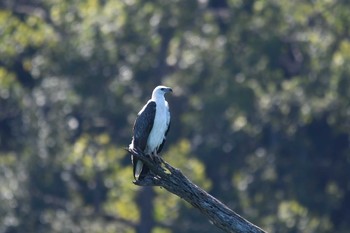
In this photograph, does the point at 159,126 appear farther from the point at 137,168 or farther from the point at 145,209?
the point at 145,209

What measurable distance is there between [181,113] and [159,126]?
15660 mm

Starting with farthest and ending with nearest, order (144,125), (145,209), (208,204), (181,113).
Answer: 1. (181,113)
2. (145,209)
3. (144,125)
4. (208,204)

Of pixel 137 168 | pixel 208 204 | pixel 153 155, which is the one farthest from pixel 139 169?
pixel 208 204

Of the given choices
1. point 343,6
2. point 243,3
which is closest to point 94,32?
point 243,3

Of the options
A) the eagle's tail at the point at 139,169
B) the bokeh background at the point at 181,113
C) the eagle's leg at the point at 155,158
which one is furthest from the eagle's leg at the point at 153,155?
the bokeh background at the point at 181,113

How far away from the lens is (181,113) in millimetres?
28734

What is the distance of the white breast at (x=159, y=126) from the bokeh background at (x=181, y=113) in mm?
13022

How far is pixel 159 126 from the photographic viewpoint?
13.1 metres

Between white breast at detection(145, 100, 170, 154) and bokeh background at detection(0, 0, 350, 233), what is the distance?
13.0 meters

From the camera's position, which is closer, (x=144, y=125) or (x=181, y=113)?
(x=144, y=125)

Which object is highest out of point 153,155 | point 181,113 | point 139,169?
point 181,113

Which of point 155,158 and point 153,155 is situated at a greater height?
point 153,155

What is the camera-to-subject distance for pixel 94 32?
2827cm

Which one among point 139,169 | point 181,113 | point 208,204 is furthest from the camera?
point 181,113
